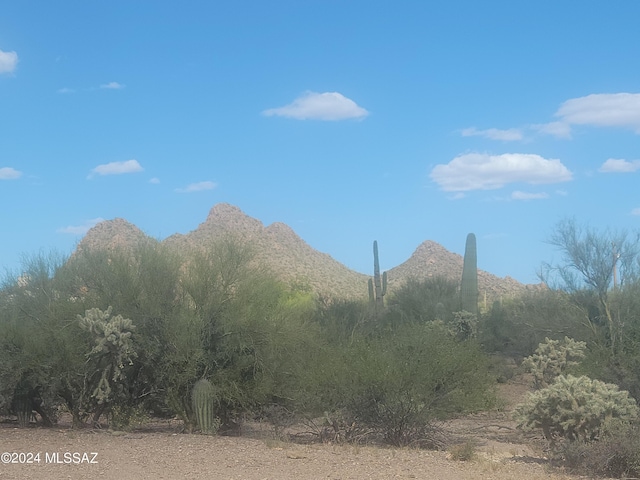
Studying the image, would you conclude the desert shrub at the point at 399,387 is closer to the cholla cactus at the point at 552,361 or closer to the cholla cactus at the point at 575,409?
the cholla cactus at the point at 575,409

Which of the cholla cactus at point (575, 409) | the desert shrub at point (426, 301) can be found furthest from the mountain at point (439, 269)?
the cholla cactus at point (575, 409)

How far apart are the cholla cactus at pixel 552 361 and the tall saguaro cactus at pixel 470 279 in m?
16.5

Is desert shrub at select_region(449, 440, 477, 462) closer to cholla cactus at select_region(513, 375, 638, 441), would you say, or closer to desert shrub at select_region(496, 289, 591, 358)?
cholla cactus at select_region(513, 375, 638, 441)

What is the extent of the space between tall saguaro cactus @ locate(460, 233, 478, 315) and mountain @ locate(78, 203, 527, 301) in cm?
2487

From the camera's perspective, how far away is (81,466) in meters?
12.5

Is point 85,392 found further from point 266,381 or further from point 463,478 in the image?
point 463,478

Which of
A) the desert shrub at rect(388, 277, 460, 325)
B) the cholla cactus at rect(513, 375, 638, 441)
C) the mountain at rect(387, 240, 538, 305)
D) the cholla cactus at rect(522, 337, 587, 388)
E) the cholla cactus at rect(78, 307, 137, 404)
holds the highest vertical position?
Answer: the mountain at rect(387, 240, 538, 305)

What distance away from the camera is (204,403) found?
16641mm

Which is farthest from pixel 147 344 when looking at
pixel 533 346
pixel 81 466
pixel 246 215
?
pixel 246 215

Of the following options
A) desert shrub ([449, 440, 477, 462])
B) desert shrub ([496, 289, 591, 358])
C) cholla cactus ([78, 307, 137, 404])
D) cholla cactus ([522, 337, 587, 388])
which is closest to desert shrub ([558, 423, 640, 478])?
desert shrub ([449, 440, 477, 462])

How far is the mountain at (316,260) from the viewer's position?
63375 mm

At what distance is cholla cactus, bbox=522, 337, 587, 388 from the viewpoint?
61.0ft

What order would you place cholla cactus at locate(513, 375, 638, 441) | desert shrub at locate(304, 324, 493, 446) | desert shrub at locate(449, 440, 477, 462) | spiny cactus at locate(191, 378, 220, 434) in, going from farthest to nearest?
spiny cactus at locate(191, 378, 220, 434) → desert shrub at locate(304, 324, 493, 446) → desert shrub at locate(449, 440, 477, 462) → cholla cactus at locate(513, 375, 638, 441)

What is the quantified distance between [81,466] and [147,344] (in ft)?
15.4
